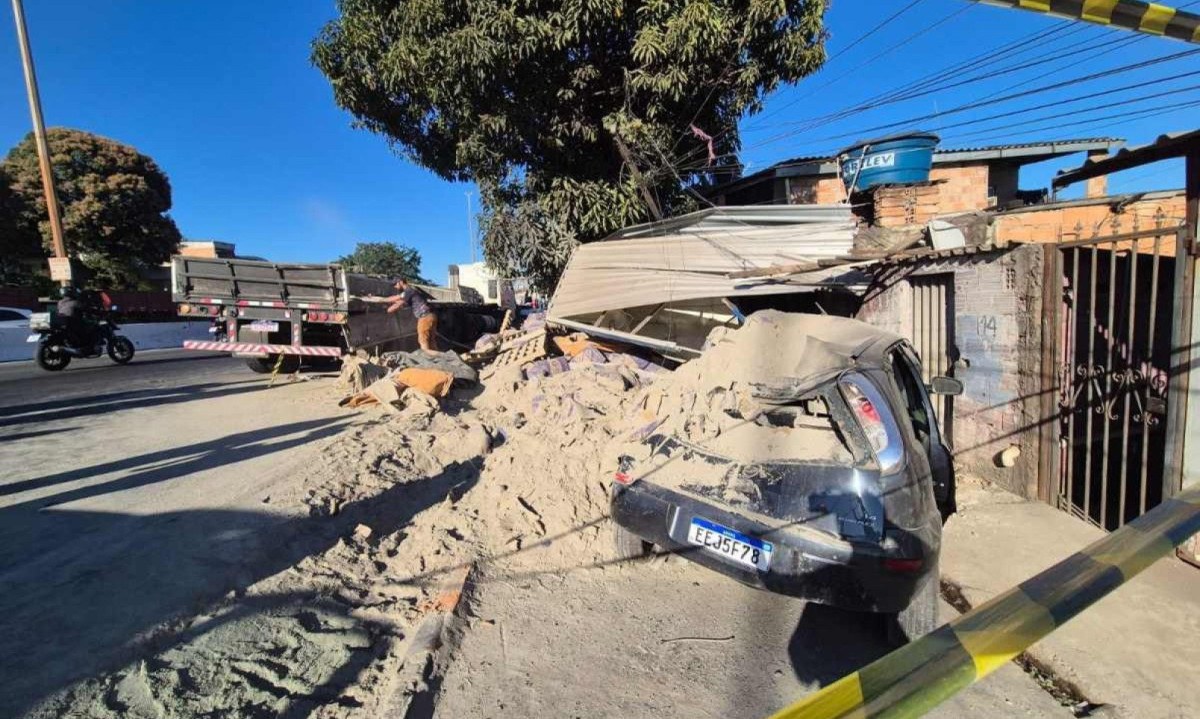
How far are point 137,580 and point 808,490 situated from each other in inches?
137

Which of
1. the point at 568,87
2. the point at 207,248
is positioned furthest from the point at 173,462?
the point at 207,248

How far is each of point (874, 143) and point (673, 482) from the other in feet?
21.0

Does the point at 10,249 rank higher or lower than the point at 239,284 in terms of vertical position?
higher

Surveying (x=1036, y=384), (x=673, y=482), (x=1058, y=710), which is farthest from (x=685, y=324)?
(x=1058, y=710)

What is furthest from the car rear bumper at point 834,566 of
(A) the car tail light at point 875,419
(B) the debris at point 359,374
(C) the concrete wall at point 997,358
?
(B) the debris at point 359,374

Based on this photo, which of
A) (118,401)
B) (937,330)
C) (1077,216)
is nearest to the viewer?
(937,330)

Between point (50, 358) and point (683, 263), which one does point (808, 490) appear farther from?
point (50, 358)

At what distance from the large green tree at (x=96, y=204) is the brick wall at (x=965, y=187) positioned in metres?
31.1

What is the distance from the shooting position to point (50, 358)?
10953 mm

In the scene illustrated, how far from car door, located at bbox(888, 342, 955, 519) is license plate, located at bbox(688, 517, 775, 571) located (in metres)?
1.48

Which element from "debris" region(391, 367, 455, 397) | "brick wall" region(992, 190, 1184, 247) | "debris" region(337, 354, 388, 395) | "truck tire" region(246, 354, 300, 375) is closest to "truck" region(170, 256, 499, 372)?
"truck tire" region(246, 354, 300, 375)

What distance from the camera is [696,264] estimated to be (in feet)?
25.0

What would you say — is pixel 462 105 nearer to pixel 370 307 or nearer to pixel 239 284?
pixel 370 307

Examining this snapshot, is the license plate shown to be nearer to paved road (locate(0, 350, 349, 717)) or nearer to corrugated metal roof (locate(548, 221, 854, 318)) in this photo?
paved road (locate(0, 350, 349, 717))
